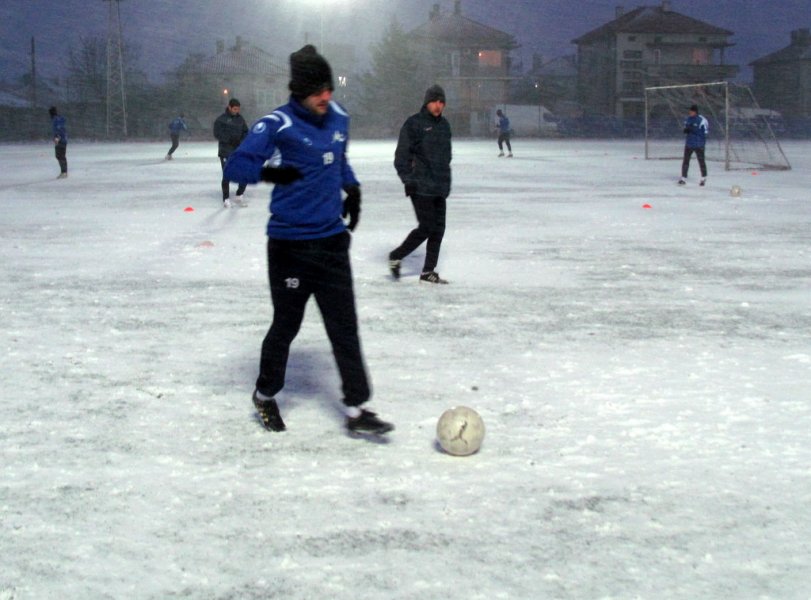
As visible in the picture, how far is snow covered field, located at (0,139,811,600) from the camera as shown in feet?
12.4

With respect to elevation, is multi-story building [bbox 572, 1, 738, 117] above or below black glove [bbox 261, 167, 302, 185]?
above

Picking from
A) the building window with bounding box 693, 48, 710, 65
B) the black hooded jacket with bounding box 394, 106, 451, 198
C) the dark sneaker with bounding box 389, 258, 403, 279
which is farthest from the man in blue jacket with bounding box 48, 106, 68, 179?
the building window with bounding box 693, 48, 710, 65

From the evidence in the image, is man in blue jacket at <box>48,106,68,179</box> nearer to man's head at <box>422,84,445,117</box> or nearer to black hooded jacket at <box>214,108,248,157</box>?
black hooded jacket at <box>214,108,248,157</box>

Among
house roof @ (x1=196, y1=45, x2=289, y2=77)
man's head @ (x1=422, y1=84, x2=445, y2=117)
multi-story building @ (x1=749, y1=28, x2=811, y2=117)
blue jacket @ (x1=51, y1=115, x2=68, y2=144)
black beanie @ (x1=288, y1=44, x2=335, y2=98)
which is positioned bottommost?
black beanie @ (x1=288, y1=44, x2=335, y2=98)

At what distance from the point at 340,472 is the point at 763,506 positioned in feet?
6.10

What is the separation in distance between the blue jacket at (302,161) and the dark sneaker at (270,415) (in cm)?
89

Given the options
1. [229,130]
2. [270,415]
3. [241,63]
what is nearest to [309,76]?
[270,415]

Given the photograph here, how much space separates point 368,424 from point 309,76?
69.6 inches

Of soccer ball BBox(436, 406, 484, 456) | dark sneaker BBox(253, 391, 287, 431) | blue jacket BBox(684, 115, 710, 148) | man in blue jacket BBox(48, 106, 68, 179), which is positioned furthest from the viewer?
man in blue jacket BBox(48, 106, 68, 179)

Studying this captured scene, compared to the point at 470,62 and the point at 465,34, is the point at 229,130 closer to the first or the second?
the point at 470,62

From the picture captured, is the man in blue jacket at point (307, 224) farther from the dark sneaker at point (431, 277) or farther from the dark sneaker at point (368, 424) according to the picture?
the dark sneaker at point (431, 277)

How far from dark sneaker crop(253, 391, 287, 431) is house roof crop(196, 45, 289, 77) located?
104 metres

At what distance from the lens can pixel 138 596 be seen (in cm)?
357

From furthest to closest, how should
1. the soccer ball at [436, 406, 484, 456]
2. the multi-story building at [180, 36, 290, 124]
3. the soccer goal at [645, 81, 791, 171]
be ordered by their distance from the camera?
the multi-story building at [180, 36, 290, 124] < the soccer goal at [645, 81, 791, 171] < the soccer ball at [436, 406, 484, 456]
